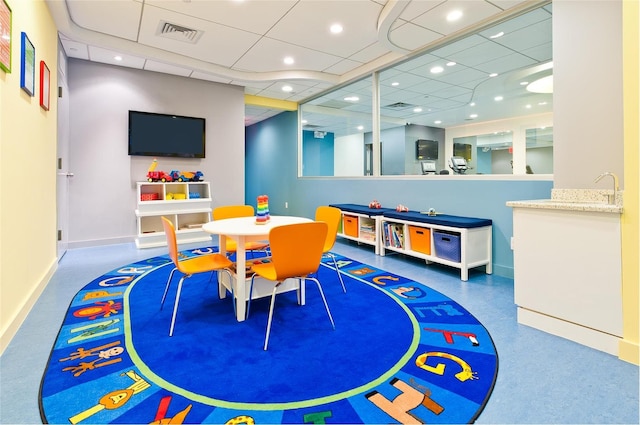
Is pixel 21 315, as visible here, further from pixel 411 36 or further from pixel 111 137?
pixel 411 36

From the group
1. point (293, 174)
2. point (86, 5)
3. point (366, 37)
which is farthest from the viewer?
point (293, 174)

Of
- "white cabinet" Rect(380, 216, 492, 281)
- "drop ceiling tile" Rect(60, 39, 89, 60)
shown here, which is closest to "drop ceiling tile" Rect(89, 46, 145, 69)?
"drop ceiling tile" Rect(60, 39, 89, 60)

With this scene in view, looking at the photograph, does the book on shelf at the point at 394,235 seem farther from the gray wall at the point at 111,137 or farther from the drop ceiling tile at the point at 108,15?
the drop ceiling tile at the point at 108,15

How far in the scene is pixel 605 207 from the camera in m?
1.97

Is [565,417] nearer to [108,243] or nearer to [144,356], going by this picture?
[144,356]

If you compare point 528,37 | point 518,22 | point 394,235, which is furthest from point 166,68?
point 528,37

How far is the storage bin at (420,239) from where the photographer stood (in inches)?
153

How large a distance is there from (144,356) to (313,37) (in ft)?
13.5

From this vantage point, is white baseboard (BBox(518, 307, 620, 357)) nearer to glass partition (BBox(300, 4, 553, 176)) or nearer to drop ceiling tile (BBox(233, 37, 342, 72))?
glass partition (BBox(300, 4, 553, 176))

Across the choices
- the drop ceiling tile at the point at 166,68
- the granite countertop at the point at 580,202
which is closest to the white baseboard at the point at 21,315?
the drop ceiling tile at the point at 166,68

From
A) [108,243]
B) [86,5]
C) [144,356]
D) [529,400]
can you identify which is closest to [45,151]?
[86,5]

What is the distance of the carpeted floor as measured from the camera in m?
1.49

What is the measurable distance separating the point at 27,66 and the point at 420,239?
165 inches

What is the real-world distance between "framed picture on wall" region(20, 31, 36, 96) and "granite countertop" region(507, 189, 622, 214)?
12.9 ft
